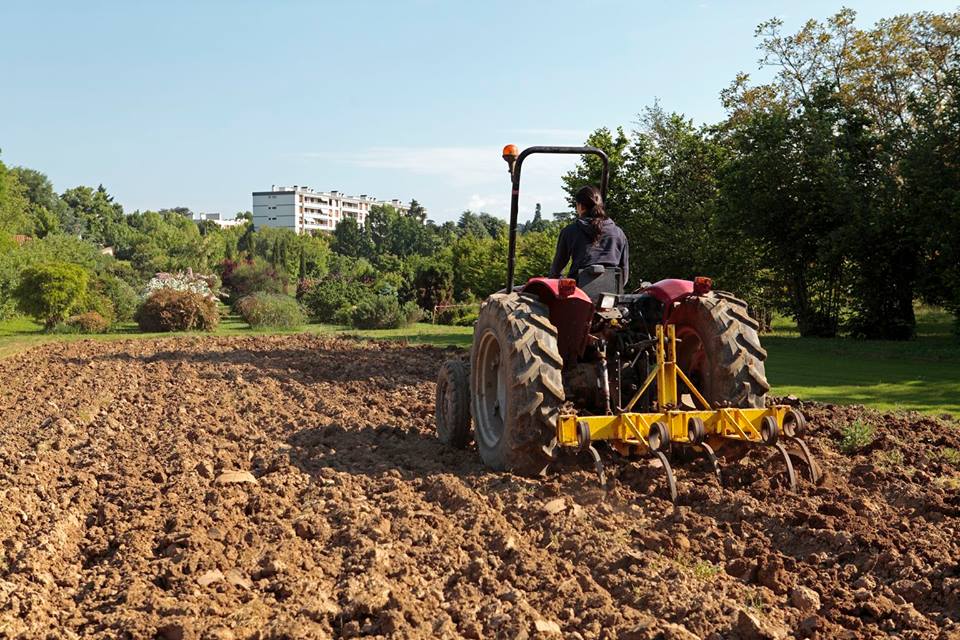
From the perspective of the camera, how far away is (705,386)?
680 centimetres

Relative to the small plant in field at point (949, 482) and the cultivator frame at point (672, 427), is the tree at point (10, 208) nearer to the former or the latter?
the cultivator frame at point (672, 427)

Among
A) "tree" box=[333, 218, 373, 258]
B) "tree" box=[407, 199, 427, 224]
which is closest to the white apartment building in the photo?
"tree" box=[407, 199, 427, 224]

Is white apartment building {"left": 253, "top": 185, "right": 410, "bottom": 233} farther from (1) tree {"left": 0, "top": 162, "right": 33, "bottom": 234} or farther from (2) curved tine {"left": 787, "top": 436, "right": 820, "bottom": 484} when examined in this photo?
(2) curved tine {"left": 787, "top": 436, "right": 820, "bottom": 484}

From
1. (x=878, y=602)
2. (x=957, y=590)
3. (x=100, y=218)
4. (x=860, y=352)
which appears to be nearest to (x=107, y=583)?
(x=878, y=602)

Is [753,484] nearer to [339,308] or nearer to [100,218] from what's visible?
[339,308]

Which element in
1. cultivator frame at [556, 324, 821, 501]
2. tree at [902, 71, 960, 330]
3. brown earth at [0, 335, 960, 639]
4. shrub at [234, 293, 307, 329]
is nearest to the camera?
brown earth at [0, 335, 960, 639]

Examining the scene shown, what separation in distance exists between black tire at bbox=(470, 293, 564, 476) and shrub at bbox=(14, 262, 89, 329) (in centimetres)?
2089

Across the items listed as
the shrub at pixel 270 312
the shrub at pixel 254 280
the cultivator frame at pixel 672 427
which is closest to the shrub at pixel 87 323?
the shrub at pixel 270 312

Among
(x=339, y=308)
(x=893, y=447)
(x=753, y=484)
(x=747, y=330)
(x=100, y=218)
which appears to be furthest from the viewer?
(x=100, y=218)

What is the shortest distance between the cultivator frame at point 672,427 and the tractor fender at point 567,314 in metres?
0.61

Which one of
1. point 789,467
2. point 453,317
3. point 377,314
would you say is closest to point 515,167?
point 789,467

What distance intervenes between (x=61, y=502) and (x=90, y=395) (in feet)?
18.6

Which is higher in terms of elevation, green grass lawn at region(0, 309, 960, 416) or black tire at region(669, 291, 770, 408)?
black tire at region(669, 291, 770, 408)

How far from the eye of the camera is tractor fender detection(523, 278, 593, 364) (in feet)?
21.6
